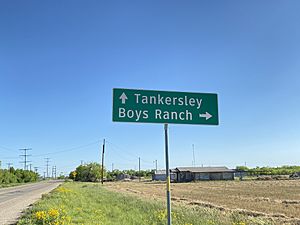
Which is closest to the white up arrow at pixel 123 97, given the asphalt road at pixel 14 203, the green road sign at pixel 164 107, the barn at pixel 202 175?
the green road sign at pixel 164 107

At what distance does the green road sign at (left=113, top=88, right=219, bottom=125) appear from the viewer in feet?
16.1

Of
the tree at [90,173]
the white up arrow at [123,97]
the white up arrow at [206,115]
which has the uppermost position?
the white up arrow at [123,97]

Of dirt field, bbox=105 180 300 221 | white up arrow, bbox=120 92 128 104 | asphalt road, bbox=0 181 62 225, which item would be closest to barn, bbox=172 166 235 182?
dirt field, bbox=105 180 300 221

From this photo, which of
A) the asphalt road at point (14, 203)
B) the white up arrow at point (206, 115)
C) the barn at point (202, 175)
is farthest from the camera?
the barn at point (202, 175)

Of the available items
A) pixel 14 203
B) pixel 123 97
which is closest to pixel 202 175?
pixel 14 203

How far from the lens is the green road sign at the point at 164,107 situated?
193 inches

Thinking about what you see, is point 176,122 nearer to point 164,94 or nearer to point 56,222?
point 164,94

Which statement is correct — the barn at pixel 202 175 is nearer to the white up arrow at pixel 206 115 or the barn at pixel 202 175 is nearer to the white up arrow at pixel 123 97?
the white up arrow at pixel 206 115

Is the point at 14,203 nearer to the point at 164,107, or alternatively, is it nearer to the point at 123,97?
the point at 123,97

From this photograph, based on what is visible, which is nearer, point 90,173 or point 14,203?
point 14,203

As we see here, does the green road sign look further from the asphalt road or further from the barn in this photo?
the barn

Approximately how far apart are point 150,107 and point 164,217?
6.62m

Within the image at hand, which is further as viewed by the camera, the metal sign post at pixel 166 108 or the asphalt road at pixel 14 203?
the asphalt road at pixel 14 203

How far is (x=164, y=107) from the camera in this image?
16.6ft
